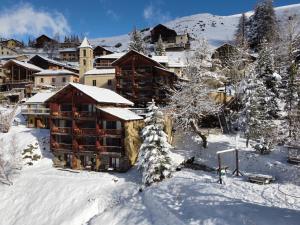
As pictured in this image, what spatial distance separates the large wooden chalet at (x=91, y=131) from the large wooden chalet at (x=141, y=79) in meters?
10.5

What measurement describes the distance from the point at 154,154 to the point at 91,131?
11715 mm

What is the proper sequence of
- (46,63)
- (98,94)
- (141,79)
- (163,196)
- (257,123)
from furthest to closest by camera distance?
(46,63) < (141,79) < (98,94) < (257,123) < (163,196)

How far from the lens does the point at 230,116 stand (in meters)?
46.9

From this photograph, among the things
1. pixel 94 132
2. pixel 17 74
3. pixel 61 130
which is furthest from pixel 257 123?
pixel 17 74

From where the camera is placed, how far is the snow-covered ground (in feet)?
73.4

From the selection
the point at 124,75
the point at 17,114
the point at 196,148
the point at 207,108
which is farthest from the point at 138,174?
the point at 17,114

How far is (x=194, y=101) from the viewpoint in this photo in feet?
140

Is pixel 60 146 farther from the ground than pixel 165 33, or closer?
closer

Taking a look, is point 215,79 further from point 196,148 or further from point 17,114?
point 17,114

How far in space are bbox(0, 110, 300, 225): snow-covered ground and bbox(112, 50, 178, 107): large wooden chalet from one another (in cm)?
1141

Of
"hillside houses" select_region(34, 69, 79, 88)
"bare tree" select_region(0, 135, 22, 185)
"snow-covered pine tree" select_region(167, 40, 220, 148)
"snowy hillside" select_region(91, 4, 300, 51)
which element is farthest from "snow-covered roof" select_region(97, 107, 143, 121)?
"snowy hillside" select_region(91, 4, 300, 51)

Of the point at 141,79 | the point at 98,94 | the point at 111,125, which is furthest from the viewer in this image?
the point at 141,79

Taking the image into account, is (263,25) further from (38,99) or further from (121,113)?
(38,99)

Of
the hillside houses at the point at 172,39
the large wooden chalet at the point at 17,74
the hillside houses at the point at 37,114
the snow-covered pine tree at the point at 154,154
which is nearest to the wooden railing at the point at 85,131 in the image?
the snow-covered pine tree at the point at 154,154
